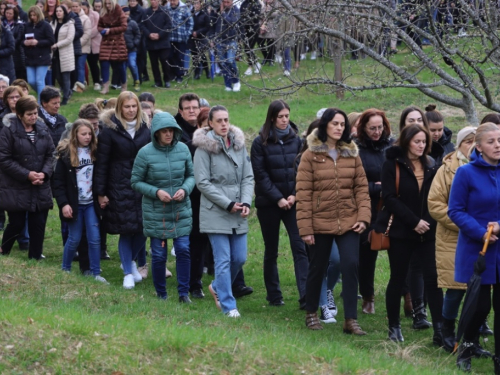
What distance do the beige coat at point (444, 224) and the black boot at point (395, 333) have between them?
26.6 inches

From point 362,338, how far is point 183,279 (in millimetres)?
2381

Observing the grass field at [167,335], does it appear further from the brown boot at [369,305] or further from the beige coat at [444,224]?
the beige coat at [444,224]

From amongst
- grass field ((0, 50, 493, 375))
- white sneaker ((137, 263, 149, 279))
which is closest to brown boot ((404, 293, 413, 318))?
grass field ((0, 50, 493, 375))

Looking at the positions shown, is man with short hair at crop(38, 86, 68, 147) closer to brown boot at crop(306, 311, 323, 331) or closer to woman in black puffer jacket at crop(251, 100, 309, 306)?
woman in black puffer jacket at crop(251, 100, 309, 306)

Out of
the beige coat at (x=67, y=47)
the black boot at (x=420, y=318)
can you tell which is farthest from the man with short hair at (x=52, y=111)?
the beige coat at (x=67, y=47)

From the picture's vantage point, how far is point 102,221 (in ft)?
37.1

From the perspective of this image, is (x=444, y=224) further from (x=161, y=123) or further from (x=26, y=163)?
(x=26, y=163)

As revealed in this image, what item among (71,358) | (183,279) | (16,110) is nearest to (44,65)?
(16,110)

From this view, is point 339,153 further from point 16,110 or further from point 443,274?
point 16,110

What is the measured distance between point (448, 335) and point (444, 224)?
43.4 inches

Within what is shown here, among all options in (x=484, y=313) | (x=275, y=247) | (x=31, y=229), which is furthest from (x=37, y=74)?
(x=484, y=313)

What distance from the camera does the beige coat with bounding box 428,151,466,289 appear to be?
8.58m

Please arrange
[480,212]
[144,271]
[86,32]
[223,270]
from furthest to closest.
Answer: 1. [86,32]
2. [144,271]
3. [223,270]
4. [480,212]

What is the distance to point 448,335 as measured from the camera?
28.8 feet
